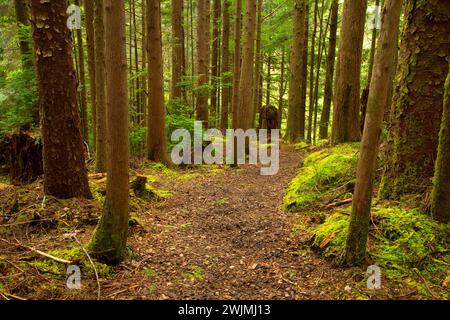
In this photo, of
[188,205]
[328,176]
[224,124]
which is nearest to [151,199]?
[188,205]

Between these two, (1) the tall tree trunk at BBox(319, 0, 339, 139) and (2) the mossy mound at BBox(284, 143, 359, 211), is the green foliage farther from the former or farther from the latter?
(1) the tall tree trunk at BBox(319, 0, 339, 139)

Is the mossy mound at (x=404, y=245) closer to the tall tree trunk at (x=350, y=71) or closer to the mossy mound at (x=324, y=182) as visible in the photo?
the mossy mound at (x=324, y=182)

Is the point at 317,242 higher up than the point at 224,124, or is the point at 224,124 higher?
the point at 224,124

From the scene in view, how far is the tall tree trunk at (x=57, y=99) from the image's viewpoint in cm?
500

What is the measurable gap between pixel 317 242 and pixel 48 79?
15.1 feet

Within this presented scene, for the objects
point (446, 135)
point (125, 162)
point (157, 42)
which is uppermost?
point (157, 42)

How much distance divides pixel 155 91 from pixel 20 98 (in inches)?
155

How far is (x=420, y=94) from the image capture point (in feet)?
15.2

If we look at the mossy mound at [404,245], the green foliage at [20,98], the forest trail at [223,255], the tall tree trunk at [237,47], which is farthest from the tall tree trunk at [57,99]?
the tall tree trunk at [237,47]

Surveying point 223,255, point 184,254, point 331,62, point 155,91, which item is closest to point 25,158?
point 155,91

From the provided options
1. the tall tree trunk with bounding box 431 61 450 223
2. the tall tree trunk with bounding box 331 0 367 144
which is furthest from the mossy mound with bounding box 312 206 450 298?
the tall tree trunk with bounding box 331 0 367 144

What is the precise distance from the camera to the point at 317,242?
4598 mm

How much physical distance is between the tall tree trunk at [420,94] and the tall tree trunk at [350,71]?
14.3 feet

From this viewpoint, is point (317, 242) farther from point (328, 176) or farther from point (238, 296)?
point (328, 176)
